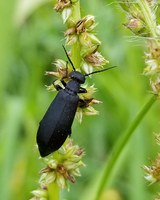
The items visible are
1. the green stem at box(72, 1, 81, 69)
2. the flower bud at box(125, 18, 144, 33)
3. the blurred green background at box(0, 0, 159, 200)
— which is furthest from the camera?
the blurred green background at box(0, 0, 159, 200)

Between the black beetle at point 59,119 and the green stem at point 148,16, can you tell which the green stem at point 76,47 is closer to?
the black beetle at point 59,119

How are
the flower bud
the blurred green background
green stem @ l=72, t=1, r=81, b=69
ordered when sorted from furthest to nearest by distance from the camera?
the blurred green background, the flower bud, green stem @ l=72, t=1, r=81, b=69

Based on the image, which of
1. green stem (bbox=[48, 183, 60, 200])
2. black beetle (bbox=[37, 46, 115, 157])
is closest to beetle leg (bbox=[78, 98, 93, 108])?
black beetle (bbox=[37, 46, 115, 157])

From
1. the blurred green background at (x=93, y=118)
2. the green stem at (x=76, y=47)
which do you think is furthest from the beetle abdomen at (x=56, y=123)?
the blurred green background at (x=93, y=118)

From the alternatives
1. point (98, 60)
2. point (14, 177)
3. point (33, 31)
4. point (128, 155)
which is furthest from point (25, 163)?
point (98, 60)

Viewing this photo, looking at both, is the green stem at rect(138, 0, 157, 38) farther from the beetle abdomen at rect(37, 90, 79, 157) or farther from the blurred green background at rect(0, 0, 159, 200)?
the blurred green background at rect(0, 0, 159, 200)

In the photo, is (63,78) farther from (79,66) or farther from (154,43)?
(154,43)

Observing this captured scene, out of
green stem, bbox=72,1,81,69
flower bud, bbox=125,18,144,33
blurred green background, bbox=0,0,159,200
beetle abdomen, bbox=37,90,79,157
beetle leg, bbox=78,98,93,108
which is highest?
green stem, bbox=72,1,81,69
